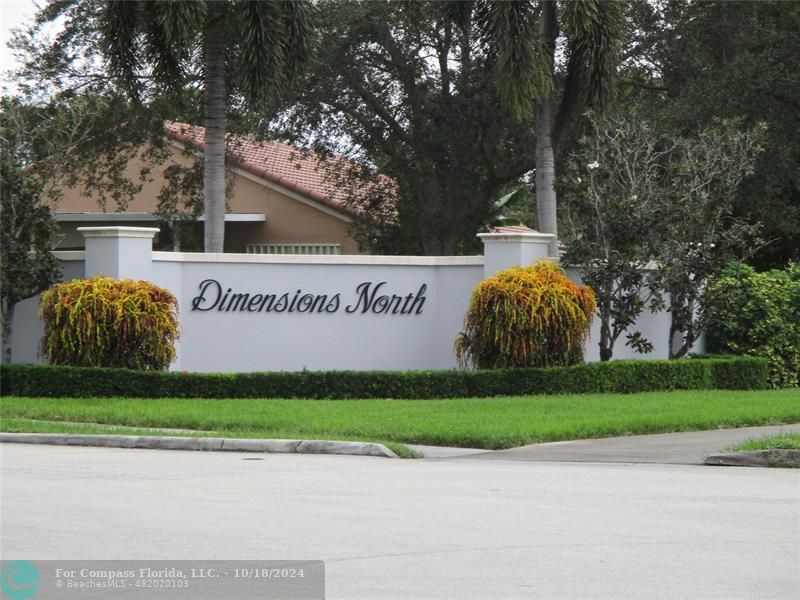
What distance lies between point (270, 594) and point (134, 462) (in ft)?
21.6

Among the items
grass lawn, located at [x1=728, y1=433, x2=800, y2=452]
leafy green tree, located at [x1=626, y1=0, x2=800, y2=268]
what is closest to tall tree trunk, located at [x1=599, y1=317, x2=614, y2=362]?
leafy green tree, located at [x1=626, y1=0, x2=800, y2=268]

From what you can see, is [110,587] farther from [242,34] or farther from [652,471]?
[242,34]

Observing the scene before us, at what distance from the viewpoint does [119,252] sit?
72.7 ft

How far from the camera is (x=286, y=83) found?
2527 cm

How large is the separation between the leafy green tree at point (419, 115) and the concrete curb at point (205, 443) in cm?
1797

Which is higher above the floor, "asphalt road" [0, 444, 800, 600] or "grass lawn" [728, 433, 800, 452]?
"grass lawn" [728, 433, 800, 452]

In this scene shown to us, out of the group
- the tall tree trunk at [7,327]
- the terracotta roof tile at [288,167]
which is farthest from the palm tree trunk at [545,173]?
the tall tree trunk at [7,327]

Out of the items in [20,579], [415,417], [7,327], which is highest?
[7,327]

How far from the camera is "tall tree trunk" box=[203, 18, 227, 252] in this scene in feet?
83.6

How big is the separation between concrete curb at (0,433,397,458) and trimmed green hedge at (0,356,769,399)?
14.9ft

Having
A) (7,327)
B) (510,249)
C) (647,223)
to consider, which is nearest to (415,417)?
(510,249)

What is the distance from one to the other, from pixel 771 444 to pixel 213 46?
15779mm

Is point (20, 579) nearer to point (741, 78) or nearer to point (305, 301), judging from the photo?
point (305, 301)

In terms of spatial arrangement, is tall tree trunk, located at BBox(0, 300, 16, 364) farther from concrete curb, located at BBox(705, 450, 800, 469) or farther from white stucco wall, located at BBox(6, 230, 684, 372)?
concrete curb, located at BBox(705, 450, 800, 469)
